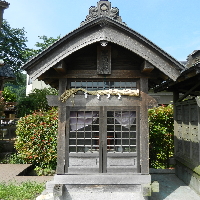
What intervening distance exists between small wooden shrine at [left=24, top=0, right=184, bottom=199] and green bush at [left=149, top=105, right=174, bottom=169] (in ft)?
11.8

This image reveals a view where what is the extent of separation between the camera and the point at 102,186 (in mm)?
5004

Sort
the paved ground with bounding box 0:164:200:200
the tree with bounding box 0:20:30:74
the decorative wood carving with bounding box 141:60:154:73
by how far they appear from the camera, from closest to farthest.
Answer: the decorative wood carving with bounding box 141:60:154:73 < the paved ground with bounding box 0:164:200:200 < the tree with bounding box 0:20:30:74

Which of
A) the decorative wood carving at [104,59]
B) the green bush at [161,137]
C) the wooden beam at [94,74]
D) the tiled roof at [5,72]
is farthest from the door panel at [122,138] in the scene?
the tiled roof at [5,72]

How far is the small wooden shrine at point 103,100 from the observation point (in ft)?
15.8

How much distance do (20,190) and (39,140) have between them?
115 inches

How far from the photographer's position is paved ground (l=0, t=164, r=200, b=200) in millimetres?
5312

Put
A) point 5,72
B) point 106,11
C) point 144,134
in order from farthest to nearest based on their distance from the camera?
point 5,72, point 106,11, point 144,134

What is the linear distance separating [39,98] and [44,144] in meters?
8.64

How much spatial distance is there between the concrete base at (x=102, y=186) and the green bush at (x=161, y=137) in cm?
372

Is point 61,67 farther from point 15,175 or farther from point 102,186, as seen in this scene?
point 15,175

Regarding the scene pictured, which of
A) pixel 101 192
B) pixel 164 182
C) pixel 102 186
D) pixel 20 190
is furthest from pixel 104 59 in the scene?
pixel 20 190

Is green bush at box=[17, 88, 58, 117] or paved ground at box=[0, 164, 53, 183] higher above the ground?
green bush at box=[17, 88, 58, 117]

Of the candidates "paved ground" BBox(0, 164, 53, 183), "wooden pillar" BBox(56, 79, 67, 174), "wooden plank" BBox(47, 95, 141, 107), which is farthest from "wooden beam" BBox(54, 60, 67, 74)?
"paved ground" BBox(0, 164, 53, 183)

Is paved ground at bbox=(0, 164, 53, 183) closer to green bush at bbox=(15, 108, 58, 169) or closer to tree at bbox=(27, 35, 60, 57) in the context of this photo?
green bush at bbox=(15, 108, 58, 169)
